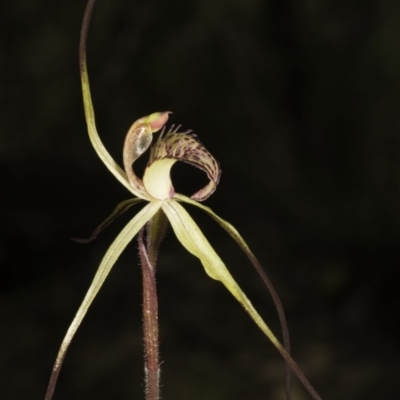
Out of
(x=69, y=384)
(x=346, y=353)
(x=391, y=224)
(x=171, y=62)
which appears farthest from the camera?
(x=171, y=62)

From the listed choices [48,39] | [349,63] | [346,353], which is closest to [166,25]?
[48,39]

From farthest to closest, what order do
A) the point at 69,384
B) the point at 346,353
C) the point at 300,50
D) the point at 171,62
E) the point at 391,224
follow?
1. the point at 171,62
2. the point at 300,50
3. the point at 391,224
4. the point at 346,353
5. the point at 69,384

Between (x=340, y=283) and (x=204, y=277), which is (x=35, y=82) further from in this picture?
(x=340, y=283)

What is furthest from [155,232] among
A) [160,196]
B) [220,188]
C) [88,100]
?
[220,188]

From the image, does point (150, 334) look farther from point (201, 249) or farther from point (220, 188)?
point (220, 188)

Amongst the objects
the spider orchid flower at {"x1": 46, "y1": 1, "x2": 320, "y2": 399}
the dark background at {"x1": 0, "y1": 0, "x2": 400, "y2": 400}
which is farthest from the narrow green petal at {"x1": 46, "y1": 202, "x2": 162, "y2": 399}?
the dark background at {"x1": 0, "y1": 0, "x2": 400, "y2": 400}

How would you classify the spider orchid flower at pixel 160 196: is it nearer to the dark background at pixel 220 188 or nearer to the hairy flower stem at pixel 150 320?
the hairy flower stem at pixel 150 320

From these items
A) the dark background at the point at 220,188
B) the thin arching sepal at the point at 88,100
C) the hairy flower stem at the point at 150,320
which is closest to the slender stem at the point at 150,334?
the hairy flower stem at the point at 150,320

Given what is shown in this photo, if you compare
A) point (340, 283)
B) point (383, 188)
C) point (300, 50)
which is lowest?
point (340, 283)
